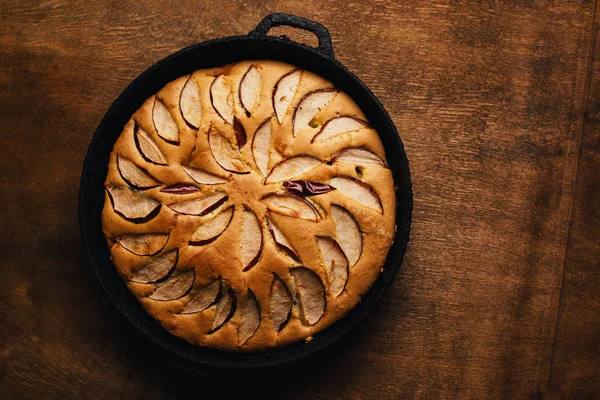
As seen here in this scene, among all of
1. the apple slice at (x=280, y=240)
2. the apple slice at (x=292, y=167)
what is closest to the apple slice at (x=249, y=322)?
the apple slice at (x=280, y=240)

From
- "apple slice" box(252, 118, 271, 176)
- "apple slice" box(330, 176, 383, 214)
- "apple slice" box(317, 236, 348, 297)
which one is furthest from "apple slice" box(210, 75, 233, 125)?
"apple slice" box(317, 236, 348, 297)

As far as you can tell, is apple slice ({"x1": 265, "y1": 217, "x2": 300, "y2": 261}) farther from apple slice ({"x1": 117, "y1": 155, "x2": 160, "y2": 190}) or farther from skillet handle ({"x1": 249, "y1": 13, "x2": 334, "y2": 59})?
skillet handle ({"x1": 249, "y1": 13, "x2": 334, "y2": 59})

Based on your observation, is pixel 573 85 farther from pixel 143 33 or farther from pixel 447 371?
pixel 143 33

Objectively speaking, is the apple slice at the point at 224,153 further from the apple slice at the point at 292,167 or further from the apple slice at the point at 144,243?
the apple slice at the point at 144,243

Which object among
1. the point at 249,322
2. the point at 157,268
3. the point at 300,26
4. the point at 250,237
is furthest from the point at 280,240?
the point at 300,26

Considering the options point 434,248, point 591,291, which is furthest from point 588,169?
point 434,248

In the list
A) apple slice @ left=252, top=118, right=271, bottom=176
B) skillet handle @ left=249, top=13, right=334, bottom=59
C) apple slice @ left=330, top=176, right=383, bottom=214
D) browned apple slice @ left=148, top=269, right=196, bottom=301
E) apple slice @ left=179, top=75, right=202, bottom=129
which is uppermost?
skillet handle @ left=249, top=13, right=334, bottom=59

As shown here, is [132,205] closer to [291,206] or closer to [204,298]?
[204,298]
